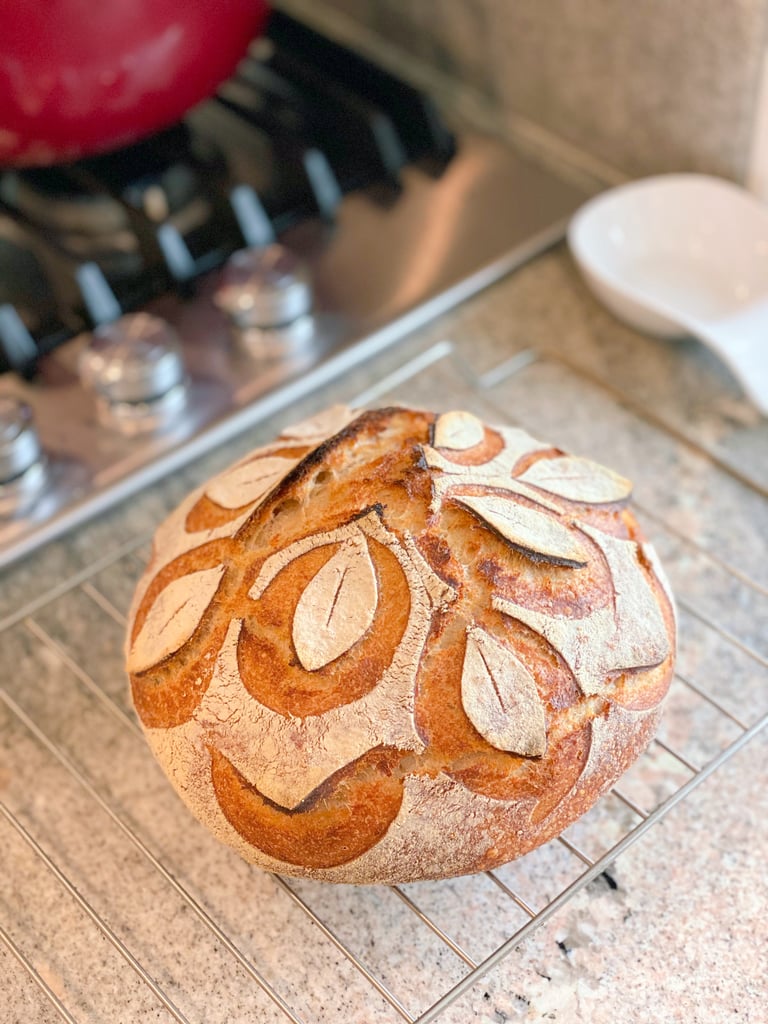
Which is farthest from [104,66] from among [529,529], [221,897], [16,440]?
[221,897]

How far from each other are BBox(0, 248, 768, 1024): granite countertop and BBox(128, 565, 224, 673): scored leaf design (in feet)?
0.38

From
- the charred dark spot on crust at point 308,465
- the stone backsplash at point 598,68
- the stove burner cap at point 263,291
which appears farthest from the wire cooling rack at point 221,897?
the stone backsplash at point 598,68

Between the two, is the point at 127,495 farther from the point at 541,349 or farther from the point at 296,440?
the point at 541,349

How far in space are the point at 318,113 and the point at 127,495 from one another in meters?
0.46

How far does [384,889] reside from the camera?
687 millimetres

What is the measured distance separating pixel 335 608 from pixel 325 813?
110 mm

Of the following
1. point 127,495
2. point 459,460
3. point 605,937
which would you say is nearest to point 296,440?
point 459,460

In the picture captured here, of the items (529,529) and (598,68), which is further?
(598,68)

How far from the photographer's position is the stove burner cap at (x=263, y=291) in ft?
3.22

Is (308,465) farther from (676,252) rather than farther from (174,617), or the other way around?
(676,252)

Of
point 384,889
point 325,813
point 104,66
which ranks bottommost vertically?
point 384,889

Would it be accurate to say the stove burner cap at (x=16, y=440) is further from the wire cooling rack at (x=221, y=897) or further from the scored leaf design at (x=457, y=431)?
the scored leaf design at (x=457, y=431)

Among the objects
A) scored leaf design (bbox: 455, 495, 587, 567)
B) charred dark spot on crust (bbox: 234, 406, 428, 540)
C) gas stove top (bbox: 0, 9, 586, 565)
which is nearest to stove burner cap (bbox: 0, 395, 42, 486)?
gas stove top (bbox: 0, 9, 586, 565)

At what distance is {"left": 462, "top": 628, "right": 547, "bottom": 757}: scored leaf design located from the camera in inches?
23.4
